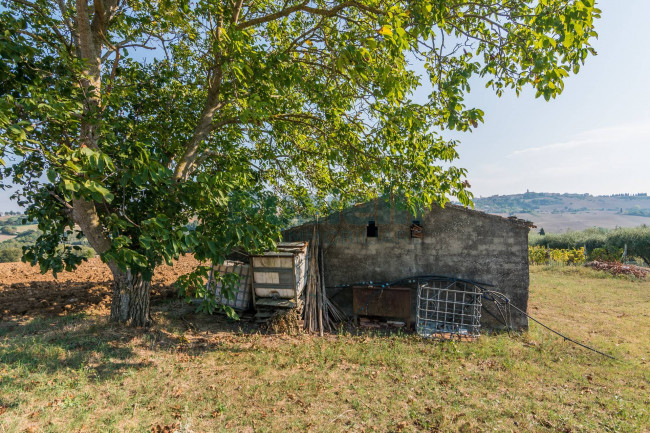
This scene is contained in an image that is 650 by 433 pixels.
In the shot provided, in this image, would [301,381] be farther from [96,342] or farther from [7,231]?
[7,231]

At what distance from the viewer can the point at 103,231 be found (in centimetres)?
624

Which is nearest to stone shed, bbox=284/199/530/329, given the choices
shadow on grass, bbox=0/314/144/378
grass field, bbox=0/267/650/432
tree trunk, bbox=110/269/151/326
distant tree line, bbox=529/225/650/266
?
grass field, bbox=0/267/650/432

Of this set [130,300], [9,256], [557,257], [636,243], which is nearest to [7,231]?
[9,256]

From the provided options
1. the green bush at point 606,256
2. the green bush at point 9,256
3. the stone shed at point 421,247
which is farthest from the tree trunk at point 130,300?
the green bush at point 606,256

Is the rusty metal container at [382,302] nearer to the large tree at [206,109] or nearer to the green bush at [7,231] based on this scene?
the large tree at [206,109]

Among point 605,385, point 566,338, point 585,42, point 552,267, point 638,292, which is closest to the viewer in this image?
point 585,42

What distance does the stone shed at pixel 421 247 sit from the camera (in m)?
9.20

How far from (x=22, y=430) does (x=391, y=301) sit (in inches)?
320

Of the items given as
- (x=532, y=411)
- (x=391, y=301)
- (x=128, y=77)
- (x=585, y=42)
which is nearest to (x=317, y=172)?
(x=391, y=301)

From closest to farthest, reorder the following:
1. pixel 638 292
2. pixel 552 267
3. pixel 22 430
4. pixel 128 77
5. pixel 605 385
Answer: pixel 22 430 → pixel 605 385 → pixel 128 77 → pixel 638 292 → pixel 552 267

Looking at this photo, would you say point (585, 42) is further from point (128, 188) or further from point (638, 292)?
point (638, 292)

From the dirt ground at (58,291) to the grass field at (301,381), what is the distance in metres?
0.92

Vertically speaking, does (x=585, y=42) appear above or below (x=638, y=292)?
above

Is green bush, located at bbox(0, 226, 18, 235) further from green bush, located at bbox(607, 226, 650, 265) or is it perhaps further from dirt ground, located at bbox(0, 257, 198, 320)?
green bush, located at bbox(607, 226, 650, 265)
